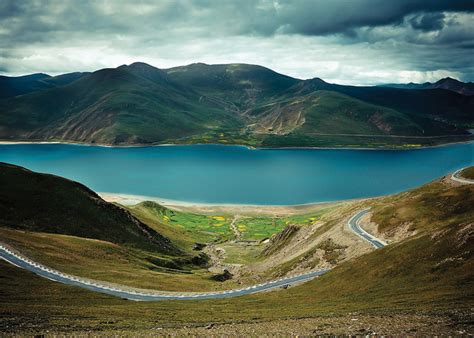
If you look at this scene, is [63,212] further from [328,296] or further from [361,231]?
[328,296]

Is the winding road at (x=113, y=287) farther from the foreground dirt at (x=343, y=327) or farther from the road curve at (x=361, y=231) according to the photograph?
the foreground dirt at (x=343, y=327)

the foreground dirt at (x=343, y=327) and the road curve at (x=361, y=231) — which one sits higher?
the foreground dirt at (x=343, y=327)

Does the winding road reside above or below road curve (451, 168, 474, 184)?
below

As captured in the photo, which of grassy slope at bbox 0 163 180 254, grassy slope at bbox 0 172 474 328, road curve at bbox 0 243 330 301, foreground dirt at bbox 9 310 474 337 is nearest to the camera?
foreground dirt at bbox 9 310 474 337

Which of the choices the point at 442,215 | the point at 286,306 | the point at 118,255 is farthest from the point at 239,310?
the point at 442,215

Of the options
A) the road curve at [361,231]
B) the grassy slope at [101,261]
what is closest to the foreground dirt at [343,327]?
the grassy slope at [101,261]

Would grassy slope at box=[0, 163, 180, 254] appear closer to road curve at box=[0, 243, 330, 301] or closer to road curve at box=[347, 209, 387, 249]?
road curve at box=[0, 243, 330, 301]

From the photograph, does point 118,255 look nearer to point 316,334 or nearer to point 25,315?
point 25,315

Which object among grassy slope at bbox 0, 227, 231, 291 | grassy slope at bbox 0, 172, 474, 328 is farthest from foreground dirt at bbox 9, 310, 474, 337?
grassy slope at bbox 0, 227, 231, 291
